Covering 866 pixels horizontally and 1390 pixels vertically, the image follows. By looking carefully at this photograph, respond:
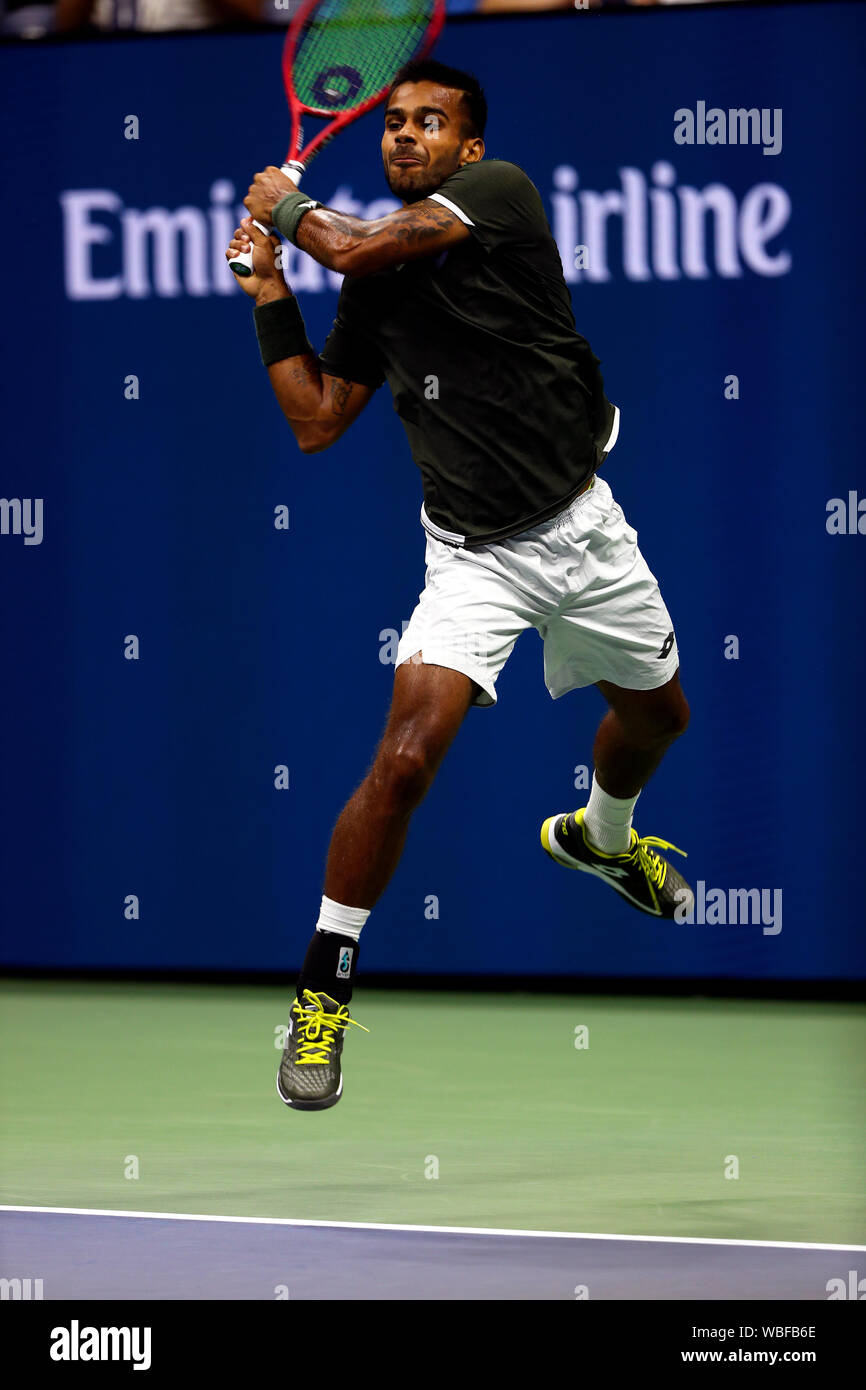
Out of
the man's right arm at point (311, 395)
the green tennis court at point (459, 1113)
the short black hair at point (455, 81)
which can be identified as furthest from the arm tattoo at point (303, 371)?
the green tennis court at point (459, 1113)

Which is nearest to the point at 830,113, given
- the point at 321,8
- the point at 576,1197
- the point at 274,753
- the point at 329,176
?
the point at 329,176

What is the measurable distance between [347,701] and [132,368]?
1.27 m

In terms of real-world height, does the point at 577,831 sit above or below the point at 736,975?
above

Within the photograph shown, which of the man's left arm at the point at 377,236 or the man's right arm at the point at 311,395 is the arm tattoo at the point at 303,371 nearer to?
the man's right arm at the point at 311,395

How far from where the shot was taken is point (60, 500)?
21.9ft

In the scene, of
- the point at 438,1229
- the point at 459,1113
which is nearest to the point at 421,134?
the point at 438,1229

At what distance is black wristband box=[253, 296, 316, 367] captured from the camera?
402 cm

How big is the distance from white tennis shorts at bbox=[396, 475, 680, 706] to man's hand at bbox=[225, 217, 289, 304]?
575 mm

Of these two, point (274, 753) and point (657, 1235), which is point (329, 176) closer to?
point (274, 753)

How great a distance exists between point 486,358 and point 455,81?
21.7 inches

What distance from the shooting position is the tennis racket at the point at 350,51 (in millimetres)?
4320

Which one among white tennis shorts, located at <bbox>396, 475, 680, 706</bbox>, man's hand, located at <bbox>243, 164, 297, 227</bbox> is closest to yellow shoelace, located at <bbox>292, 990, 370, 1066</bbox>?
white tennis shorts, located at <bbox>396, 475, 680, 706</bbox>

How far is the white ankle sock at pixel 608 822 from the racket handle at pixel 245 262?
1.33 metres

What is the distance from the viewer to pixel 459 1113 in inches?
194
